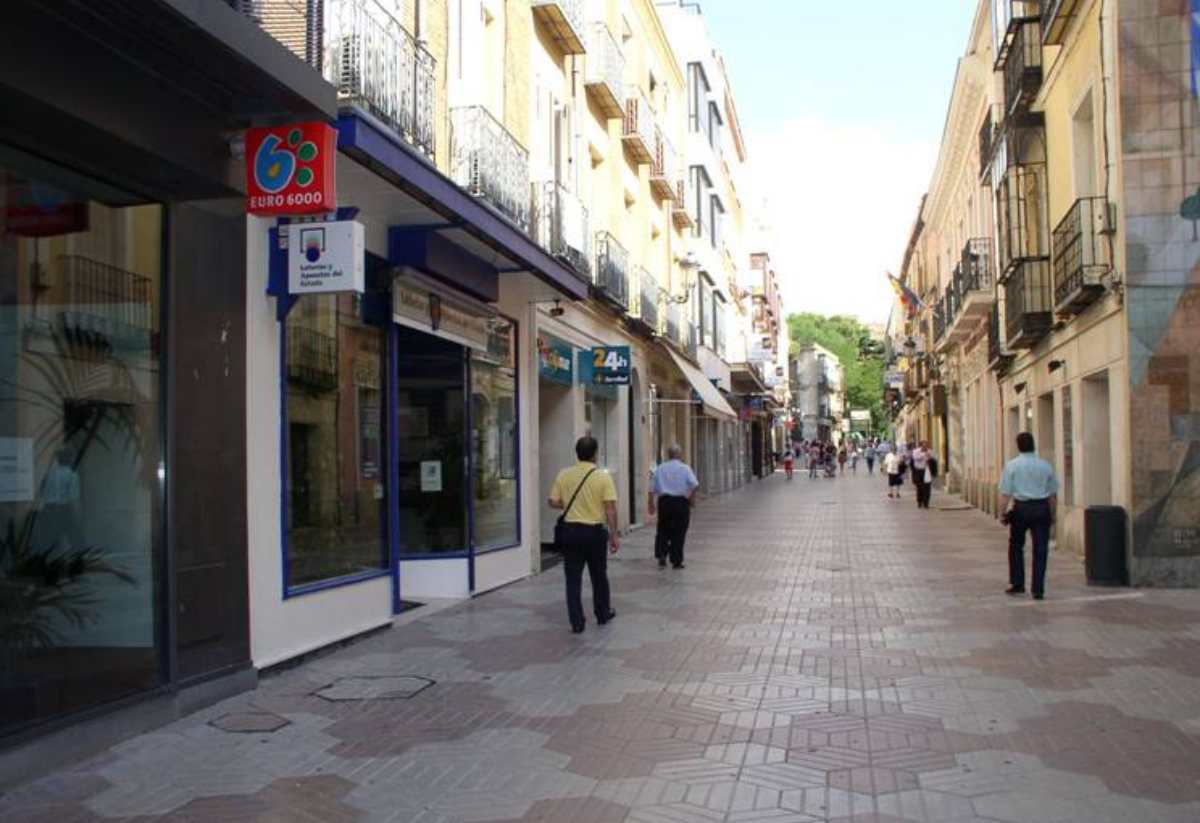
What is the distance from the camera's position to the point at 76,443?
21.4 ft

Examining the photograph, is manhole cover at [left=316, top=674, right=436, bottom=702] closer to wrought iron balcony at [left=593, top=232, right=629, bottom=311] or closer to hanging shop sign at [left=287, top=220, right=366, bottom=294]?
hanging shop sign at [left=287, top=220, right=366, bottom=294]

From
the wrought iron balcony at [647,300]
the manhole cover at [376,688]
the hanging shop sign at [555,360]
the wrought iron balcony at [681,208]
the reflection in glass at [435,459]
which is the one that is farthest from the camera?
the wrought iron balcony at [681,208]

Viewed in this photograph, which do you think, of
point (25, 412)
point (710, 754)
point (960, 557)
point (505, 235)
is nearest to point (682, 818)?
point (710, 754)

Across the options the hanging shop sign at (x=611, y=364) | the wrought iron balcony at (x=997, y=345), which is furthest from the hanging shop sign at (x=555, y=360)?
the wrought iron balcony at (x=997, y=345)

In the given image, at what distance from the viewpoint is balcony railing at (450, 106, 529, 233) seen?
12.0 m

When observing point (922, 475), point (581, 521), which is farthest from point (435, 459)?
point (922, 475)

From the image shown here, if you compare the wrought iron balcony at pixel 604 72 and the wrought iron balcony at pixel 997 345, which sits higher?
the wrought iron balcony at pixel 604 72

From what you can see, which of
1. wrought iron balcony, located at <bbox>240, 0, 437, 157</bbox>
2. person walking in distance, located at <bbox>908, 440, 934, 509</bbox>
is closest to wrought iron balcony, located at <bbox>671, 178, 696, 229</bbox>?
person walking in distance, located at <bbox>908, 440, 934, 509</bbox>

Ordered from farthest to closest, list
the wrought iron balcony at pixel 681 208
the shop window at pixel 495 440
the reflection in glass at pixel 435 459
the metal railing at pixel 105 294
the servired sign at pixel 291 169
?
the wrought iron balcony at pixel 681 208 → the shop window at pixel 495 440 → the reflection in glass at pixel 435 459 → the servired sign at pixel 291 169 → the metal railing at pixel 105 294

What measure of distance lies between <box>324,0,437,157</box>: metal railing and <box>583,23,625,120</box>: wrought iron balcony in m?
7.95

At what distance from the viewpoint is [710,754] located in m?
5.95

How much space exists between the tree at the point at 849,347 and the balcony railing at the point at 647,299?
264ft

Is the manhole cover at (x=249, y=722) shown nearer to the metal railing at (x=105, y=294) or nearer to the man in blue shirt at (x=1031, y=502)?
the metal railing at (x=105, y=294)

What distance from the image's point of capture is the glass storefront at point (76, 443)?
19.5 feet
